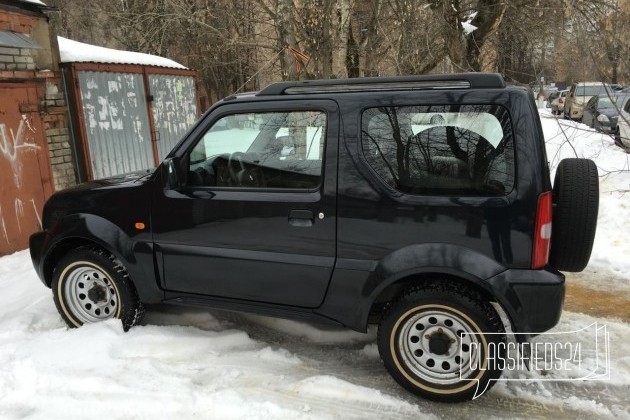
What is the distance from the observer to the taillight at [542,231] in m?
2.67

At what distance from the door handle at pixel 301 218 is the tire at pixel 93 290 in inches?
58.7

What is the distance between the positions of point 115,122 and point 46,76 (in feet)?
4.89

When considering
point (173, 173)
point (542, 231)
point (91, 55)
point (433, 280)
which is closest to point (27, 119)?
point (91, 55)

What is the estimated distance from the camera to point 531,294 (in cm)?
272

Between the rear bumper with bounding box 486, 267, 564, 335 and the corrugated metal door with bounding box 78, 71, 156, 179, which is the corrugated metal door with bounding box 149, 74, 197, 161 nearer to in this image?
the corrugated metal door with bounding box 78, 71, 156, 179

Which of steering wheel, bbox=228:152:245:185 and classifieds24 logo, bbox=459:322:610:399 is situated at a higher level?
steering wheel, bbox=228:152:245:185

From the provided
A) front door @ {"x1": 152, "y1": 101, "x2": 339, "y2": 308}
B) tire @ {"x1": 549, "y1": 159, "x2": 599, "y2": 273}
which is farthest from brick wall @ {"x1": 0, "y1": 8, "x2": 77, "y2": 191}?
tire @ {"x1": 549, "y1": 159, "x2": 599, "y2": 273}

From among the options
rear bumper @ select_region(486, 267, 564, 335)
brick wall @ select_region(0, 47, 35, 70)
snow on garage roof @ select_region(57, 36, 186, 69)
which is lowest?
rear bumper @ select_region(486, 267, 564, 335)

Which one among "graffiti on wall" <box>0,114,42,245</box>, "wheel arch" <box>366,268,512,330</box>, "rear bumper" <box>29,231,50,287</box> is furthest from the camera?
"graffiti on wall" <box>0,114,42,245</box>

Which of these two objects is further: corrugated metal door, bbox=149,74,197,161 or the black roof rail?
corrugated metal door, bbox=149,74,197,161

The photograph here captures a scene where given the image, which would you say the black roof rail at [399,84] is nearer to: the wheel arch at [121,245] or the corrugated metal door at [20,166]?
the wheel arch at [121,245]

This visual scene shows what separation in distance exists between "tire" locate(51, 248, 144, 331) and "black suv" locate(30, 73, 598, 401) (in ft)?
0.49

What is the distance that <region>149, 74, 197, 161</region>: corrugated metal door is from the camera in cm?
905

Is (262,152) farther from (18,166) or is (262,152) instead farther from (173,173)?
(18,166)
